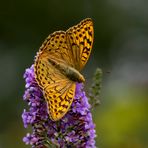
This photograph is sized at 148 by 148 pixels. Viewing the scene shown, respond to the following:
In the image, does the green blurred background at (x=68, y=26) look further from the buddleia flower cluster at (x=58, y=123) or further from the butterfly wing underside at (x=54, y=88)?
the buddleia flower cluster at (x=58, y=123)

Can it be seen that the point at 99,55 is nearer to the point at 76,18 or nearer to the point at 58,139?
the point at 76,18

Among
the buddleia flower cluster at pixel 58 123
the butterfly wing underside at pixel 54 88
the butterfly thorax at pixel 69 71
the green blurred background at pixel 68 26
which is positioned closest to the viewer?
the butterfly wing underside at pixel 54 88

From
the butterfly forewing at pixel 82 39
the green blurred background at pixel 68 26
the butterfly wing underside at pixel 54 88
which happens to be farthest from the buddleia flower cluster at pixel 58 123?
the green blurred background at pixel 68 26

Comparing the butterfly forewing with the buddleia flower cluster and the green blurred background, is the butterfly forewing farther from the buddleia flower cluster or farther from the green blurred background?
the green blurred background

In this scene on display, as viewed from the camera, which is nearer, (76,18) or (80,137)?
(80,137)

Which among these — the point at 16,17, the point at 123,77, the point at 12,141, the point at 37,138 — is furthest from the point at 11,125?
the point at 16,17

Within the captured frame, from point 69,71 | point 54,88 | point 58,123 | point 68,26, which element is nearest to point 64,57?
point 69,71

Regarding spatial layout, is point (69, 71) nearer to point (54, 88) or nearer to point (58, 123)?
point (54, 88)
